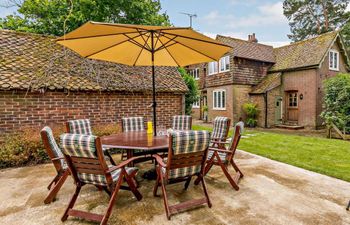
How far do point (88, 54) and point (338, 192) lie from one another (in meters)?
5.13

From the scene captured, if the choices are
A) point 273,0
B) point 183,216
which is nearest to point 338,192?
point 183,216

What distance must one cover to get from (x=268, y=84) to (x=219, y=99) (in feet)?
11.7

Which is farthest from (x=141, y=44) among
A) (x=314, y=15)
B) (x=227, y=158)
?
(x=314, y=15)

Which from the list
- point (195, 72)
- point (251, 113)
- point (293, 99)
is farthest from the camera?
point (195, 72)

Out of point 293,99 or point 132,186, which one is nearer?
point 132,186

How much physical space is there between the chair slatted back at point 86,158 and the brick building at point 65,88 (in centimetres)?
410

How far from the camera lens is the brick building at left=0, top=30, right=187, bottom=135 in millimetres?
5496

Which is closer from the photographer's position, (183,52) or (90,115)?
(183,52)

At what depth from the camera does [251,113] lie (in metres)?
13.7

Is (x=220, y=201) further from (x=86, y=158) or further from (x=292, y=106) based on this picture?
(x=292, y=106)

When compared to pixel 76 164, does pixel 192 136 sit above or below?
above

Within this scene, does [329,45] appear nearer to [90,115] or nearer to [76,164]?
[90,115]

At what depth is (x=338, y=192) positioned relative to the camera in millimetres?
3396

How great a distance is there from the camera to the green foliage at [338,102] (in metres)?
9.21
